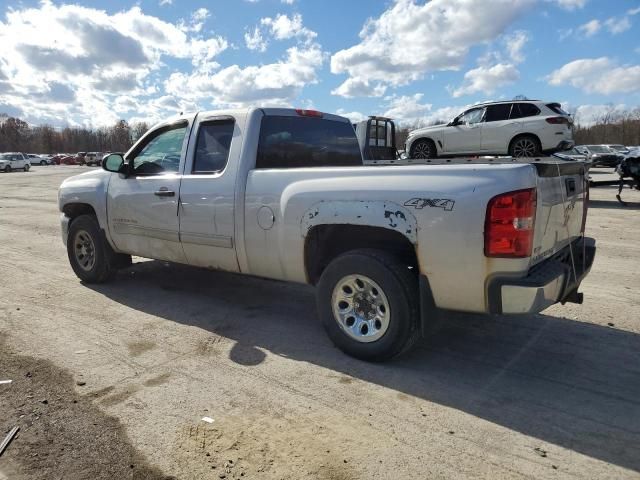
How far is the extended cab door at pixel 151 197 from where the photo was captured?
4902 mm

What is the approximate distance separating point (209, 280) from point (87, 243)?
1.55m

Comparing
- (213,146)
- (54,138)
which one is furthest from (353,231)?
(54,138)

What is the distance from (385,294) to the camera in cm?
347

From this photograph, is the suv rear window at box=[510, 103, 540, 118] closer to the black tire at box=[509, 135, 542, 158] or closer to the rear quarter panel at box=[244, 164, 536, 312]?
the black tire at box=[509, 135, 542, 158]

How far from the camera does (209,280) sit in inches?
243

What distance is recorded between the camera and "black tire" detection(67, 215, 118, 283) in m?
5.80

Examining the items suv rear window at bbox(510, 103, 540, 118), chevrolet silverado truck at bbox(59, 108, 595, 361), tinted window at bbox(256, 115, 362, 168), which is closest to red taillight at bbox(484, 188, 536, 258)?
chevrolet silverado truck at bbox(59, 108, 595, 361)

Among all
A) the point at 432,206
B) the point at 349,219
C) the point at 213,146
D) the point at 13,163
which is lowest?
the point at 349,219


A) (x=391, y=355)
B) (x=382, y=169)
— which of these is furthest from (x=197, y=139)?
(x=391, y=355)

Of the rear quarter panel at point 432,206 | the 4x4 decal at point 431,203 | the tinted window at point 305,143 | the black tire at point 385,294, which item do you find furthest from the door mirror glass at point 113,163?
the 4x4 decal at point 431,203

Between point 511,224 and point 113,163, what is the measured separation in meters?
4.13

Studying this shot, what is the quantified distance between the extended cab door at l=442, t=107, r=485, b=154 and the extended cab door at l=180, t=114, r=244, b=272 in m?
10.3

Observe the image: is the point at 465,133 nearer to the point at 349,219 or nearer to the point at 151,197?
the point at 151,197

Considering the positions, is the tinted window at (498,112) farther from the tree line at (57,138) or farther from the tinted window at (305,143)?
the tree line at (57,138)
